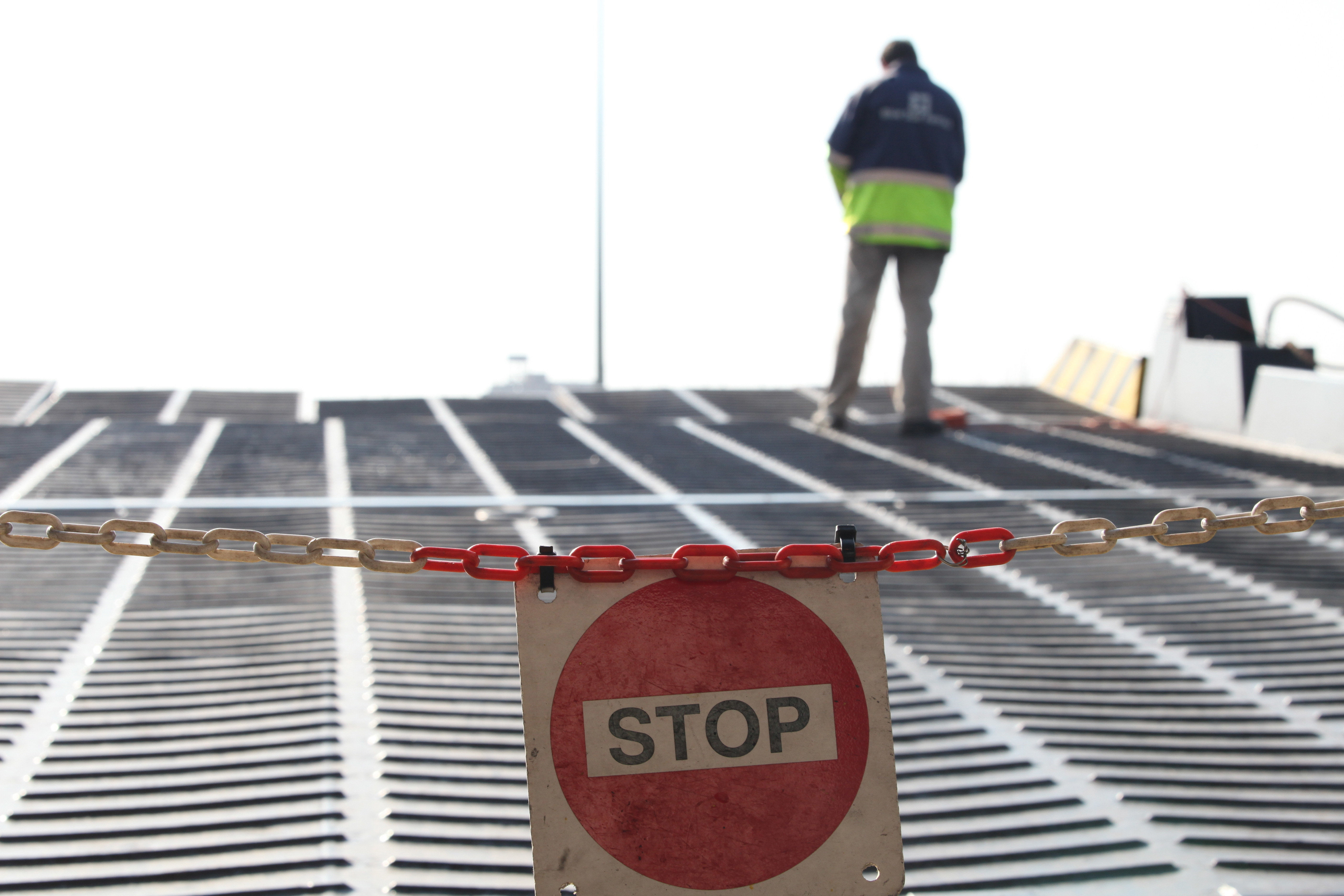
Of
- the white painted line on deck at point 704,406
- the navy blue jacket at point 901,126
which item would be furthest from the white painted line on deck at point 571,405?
the navy blue jacket at point 901,126

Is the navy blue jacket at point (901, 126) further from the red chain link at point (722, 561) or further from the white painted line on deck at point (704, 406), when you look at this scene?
the red chain link at point (722, 561)

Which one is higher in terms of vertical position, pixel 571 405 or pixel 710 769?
pixel 571 405

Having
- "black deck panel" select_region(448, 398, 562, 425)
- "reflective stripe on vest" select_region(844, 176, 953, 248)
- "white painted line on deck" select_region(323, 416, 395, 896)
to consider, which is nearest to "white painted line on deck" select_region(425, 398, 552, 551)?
"black deck panel" select_region(448, 398, 562, 425)

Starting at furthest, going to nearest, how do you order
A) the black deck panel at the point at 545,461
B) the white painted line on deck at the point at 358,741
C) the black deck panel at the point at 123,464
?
the black deck panel at the point at 545,461, the black deck panel at the point at 123,464, the white painted line on deck at the point at 358,741

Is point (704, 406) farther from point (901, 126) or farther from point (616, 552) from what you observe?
point (616, 552)

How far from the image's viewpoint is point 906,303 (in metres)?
7.81

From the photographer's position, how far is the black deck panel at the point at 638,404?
33.8 feet

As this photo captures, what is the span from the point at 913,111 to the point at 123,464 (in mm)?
5295

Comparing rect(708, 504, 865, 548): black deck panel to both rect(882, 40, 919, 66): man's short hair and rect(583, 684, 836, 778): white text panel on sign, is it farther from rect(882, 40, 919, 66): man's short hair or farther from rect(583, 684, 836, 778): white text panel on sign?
rect(882, 40, 919, 66): man's short hair

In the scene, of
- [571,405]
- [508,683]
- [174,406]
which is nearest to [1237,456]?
[508,683]

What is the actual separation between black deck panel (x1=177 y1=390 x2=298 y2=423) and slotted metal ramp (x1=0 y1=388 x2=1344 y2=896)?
3.67m

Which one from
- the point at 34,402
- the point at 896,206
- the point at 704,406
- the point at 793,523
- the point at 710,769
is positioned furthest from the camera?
the point at 704,406

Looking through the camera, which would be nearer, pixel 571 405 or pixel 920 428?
pixel 920 428

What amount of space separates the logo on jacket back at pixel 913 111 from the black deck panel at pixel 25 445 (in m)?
5.51
